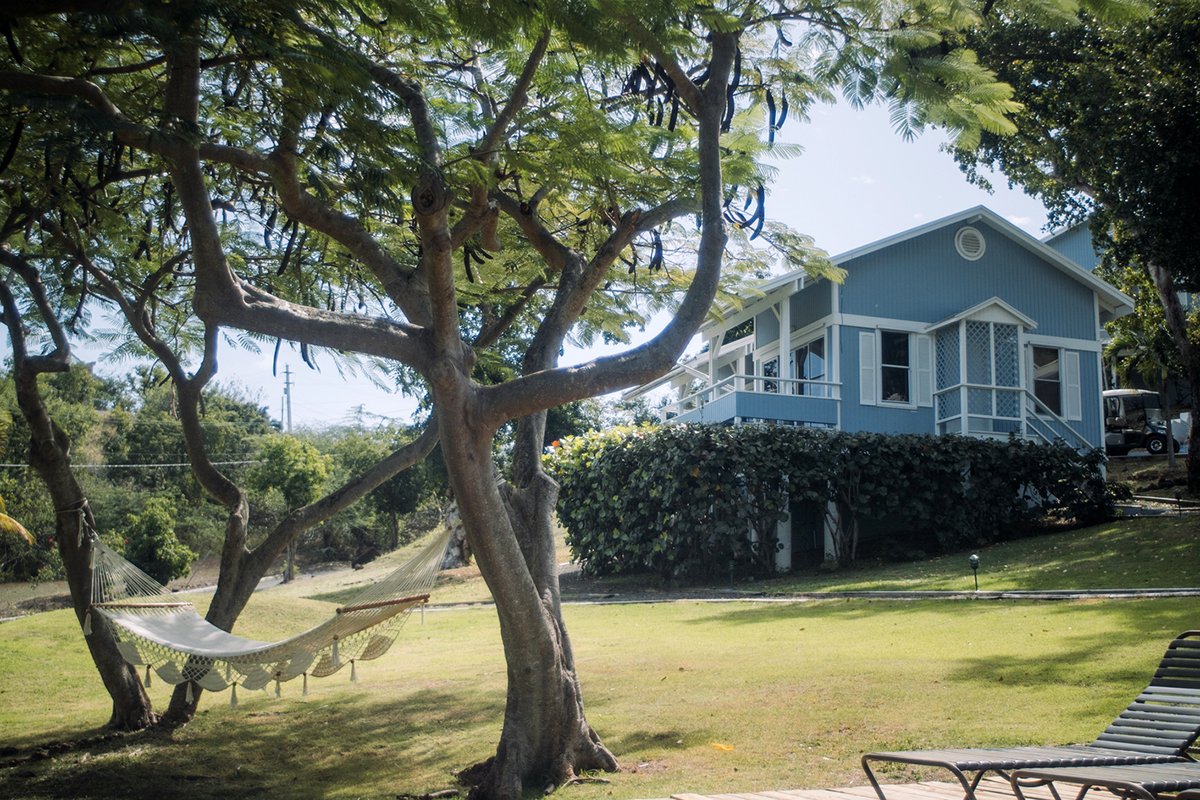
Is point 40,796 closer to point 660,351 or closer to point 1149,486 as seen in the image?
point 660,351

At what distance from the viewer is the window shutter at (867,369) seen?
2188 cm

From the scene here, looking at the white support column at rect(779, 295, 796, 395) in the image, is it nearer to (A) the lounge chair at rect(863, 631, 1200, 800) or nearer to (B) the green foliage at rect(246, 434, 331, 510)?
(B) the green foliage at rect(246, 434, 331, 510)

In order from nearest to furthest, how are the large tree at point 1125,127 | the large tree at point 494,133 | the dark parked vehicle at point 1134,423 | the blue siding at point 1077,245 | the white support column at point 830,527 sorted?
the large tree at point 494,133, the large tree at point 1125,127, the white support column at point 830,527, the dark parked vehicle at point 1134,423, the blue siding at point 1077,245

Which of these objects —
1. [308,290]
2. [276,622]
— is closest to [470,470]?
[308,290]

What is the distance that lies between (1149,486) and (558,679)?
2045 centimetres

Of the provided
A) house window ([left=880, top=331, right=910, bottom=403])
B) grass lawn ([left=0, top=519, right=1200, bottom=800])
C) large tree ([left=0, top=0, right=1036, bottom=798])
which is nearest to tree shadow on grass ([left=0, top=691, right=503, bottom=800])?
grass lawn ([left=0, top=519, right=1200, bottom=800])

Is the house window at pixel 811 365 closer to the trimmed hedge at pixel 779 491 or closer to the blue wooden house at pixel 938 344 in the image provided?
the blue wooden house at pixel 938 344

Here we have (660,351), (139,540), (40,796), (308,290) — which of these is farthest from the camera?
(139,540)

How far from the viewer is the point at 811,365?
23.3 meters

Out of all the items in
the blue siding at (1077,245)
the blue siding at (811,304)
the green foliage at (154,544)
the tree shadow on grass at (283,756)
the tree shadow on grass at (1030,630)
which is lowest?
the tree shadow on grass at (283,756)

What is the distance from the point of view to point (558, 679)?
22.2 ft

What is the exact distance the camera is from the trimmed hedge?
58.6 feet

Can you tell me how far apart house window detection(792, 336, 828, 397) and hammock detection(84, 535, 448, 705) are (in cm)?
1531

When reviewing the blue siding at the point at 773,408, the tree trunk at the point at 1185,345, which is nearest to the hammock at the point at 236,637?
the blue siding at the point at 773,408
